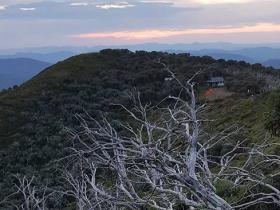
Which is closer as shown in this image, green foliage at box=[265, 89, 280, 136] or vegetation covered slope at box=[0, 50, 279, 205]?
green foliage at box=[265, 89, 280, 136]

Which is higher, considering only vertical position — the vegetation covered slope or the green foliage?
A: the green foliage

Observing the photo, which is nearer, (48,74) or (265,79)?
(265,79)

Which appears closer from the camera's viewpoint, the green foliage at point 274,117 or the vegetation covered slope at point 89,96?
the green foliage at point 274,117

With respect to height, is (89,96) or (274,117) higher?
(274,117)

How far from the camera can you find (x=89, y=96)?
58844 millimetres

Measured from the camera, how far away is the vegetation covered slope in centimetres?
4028

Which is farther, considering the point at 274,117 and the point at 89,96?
the point at 89,96

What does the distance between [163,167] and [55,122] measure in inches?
1761

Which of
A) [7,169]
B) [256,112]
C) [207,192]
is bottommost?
[7,169]

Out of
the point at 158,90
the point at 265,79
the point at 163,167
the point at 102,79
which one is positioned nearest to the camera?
the point at 163,167

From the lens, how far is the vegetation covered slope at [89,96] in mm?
40281

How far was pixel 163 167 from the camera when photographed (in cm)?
499

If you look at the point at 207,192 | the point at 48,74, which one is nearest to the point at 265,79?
the point at 48,74

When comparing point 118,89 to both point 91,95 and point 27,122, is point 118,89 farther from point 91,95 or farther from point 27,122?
point 27,122
